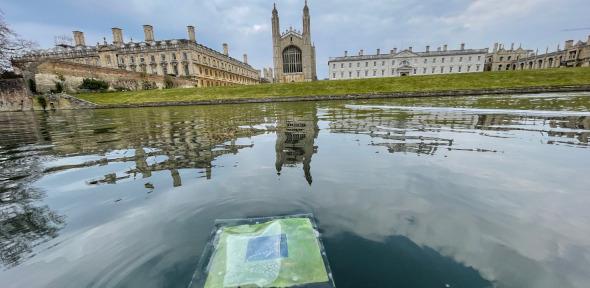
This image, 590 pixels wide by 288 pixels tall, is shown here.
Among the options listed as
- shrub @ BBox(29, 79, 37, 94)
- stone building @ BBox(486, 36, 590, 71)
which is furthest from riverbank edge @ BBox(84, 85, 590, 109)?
stone building @ BBox(486, 36, 590, 71)

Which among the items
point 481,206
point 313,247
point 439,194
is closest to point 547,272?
point 481,206

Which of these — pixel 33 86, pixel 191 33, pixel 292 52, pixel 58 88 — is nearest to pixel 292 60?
pixel 292 52

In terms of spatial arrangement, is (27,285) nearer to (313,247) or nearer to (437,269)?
(313,247)

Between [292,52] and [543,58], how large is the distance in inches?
3304

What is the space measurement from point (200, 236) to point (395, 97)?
26.8 meters

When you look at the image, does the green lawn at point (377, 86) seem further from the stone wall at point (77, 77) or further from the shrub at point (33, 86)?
the shrub at point (33, 86)

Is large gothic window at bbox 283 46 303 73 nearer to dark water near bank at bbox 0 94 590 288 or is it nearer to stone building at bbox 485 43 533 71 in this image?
dark water near bank at bbox 0 94 590 288

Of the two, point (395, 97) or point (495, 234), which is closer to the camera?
point (495, 234)

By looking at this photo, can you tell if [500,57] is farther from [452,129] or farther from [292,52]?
[452,129]

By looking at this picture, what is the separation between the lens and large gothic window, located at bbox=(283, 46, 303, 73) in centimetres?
6456

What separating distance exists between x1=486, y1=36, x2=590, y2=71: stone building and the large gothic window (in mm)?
74099

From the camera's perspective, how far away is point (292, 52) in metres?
64.7

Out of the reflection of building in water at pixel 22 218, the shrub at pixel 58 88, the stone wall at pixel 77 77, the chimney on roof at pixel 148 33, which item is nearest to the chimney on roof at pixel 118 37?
the chimney on roof at pixel 148 33

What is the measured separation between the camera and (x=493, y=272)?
6.16 feet
